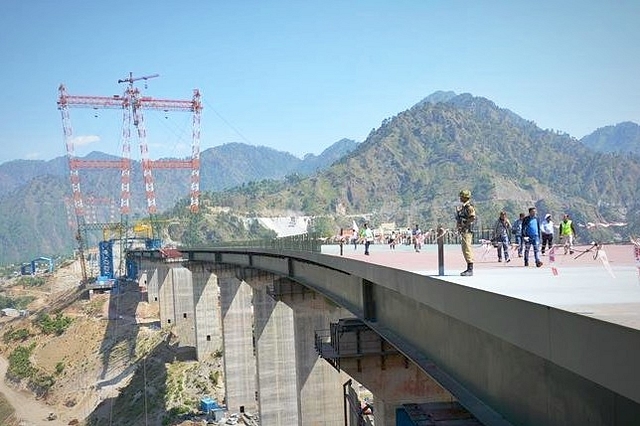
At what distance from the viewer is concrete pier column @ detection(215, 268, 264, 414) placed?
53812mm

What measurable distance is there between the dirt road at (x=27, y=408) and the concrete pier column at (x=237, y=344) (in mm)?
23962

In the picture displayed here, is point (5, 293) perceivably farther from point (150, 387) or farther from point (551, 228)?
point (551, 228)

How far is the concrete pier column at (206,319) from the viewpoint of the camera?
224 feet

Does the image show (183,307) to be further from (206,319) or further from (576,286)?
(576,286)

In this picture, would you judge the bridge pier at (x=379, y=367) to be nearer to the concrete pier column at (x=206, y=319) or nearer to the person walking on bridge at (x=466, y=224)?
the person walking on bridge at (x=466, y=224)

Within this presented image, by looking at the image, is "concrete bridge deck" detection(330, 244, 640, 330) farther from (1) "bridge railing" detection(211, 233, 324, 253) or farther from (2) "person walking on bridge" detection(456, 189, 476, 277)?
(1) "bridge railing" detection(211, 233, 324, 253)

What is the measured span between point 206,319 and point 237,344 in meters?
14.0

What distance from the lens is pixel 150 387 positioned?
64375 mm

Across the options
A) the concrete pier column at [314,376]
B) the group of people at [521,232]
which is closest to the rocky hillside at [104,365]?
the concrete pier column at [314,376]

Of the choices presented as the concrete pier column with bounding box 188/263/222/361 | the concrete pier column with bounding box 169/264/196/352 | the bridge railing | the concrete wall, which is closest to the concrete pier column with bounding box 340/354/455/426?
the concrete wall

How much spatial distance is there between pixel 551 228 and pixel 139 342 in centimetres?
7486

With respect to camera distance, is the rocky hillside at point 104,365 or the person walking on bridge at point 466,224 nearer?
the person walking on bridge at point 466,224

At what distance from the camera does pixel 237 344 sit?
181 feet

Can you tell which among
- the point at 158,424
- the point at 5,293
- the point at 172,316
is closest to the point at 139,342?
the point at 172,316
